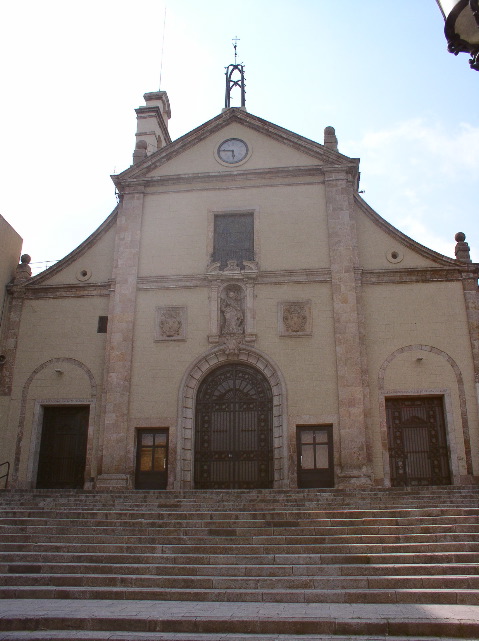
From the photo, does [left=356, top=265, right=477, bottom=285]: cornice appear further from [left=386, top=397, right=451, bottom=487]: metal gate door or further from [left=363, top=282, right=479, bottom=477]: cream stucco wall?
[left=386, top=397, right=451, bottom=487]: metal gate door

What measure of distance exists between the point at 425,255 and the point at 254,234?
15.8 ft

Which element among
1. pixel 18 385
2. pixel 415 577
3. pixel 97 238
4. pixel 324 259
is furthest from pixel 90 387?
pixel 415 577

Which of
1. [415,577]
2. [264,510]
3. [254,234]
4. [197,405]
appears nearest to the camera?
[415,577]

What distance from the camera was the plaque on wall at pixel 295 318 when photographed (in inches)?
647

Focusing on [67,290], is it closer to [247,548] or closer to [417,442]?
[417,442]

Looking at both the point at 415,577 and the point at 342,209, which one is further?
the point at 342,209

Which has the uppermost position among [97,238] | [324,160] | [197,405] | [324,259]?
[324,160]

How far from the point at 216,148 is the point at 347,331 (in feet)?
23.3

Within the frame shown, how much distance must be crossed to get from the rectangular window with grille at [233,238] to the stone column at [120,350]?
2355 mm

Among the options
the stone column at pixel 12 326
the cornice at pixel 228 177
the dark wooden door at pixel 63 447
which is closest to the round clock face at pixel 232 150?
the cornice at pixel 228 177

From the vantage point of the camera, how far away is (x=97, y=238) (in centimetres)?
1855

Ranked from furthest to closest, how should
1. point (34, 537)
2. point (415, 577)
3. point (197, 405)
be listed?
1. point (197, 405)
2. point (34, 537)
3. point (415, 577)

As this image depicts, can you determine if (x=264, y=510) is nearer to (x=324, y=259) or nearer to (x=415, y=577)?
(x=415, y=577)

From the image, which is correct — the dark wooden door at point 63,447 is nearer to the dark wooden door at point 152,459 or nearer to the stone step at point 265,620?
the dark wooden door at point 152,459
